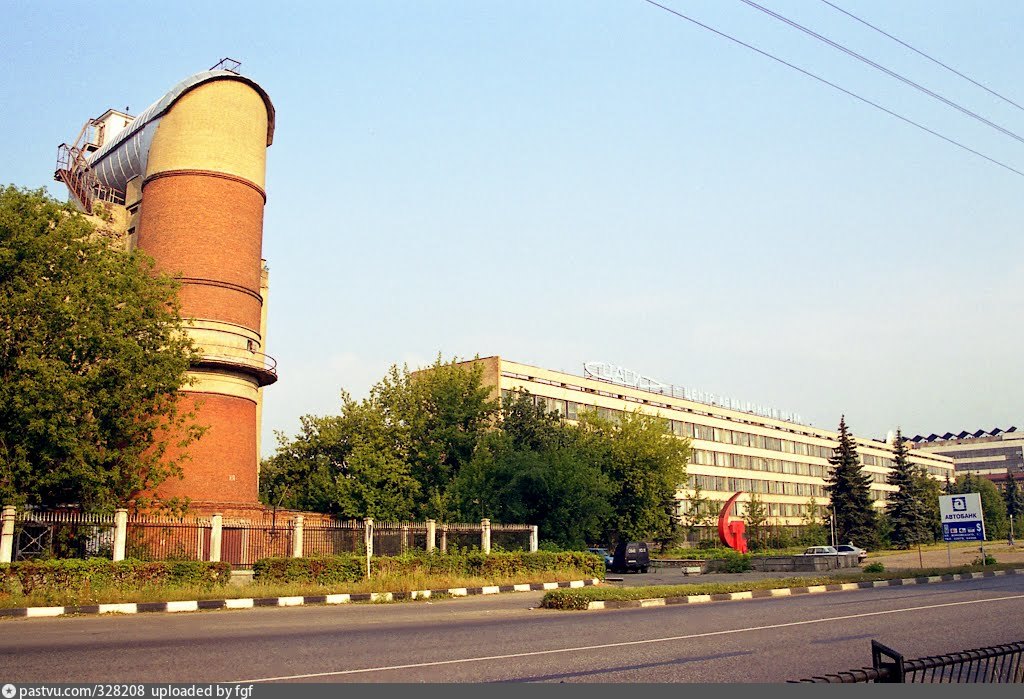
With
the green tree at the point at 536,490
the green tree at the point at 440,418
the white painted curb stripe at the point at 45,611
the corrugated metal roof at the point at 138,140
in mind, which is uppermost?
the corrugated metal roof at the point at 138,140

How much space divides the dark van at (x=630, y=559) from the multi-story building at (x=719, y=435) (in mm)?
26253

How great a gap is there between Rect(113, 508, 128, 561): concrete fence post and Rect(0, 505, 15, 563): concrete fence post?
2.61 meters

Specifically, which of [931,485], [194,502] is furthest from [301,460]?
[931,485]

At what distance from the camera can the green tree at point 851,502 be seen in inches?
2591

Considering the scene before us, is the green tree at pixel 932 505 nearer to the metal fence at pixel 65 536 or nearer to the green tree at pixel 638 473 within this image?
the green tree at pixel 638 473

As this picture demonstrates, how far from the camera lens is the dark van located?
4341 cm

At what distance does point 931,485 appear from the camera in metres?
92.5

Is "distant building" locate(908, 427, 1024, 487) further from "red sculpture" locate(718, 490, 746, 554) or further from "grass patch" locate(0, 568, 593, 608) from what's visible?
"grass patch" locate(0, 568, 593, 608)

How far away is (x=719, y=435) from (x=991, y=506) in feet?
144

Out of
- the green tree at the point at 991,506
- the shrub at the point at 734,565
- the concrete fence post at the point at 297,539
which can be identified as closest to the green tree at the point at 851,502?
the shrub at the point at 734,565

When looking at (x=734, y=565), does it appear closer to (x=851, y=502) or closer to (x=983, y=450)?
(x=851, y=502)

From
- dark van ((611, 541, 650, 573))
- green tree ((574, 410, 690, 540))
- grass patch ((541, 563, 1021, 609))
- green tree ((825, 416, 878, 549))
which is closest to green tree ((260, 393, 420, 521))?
dark van ((611, 541, 650, 573))

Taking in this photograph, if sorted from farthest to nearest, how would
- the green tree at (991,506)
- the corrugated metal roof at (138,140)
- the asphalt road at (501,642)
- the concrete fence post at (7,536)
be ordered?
the green tree at (991,506), the corrugated metal roof at (138,140), the concrete fence post at (7,536), the asphalt road at (501,642)

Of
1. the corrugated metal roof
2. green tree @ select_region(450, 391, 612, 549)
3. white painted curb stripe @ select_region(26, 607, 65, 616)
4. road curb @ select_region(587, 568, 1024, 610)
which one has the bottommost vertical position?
road curb @ select_region(587, 568, 1024, 610)
